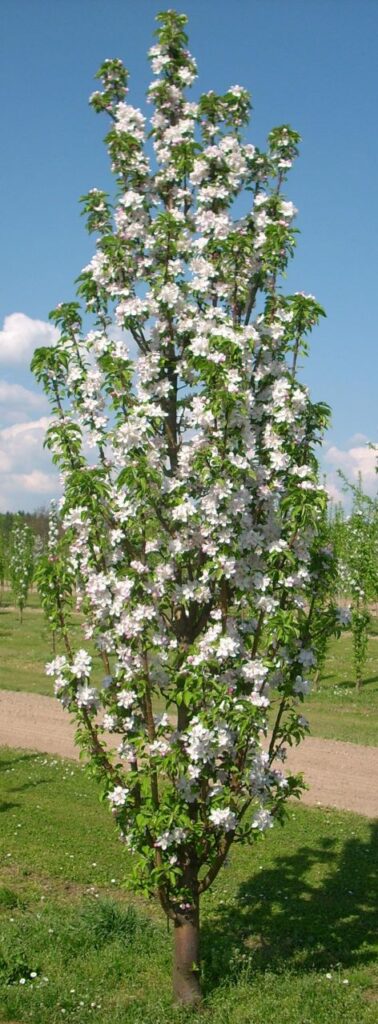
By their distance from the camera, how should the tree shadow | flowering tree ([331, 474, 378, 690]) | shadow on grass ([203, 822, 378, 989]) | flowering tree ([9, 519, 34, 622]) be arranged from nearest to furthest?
shadow on grass ([203, 822, 378, 989]) < the tree shadow < flowering tree ([331, 474, 378, 690]) < flowering tree ([9, 519, 34, 622])

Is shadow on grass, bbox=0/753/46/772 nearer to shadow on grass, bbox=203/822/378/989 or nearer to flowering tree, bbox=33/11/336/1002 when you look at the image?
shadow on grass, bbox=203/822/378/989

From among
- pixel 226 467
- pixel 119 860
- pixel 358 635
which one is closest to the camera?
pixel 226 467

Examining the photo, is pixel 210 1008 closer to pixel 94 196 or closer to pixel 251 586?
pixel 251 586

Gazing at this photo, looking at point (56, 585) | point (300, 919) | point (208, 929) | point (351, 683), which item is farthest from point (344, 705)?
point (56, 585)

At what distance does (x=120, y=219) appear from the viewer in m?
7.19

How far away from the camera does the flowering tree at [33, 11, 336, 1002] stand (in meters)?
6.50

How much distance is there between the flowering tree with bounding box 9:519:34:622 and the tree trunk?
30.7m

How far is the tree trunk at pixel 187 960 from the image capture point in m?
7.24

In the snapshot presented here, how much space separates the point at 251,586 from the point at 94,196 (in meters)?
3.58

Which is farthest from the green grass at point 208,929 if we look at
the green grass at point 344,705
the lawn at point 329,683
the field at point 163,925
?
the green grass at point 344,705

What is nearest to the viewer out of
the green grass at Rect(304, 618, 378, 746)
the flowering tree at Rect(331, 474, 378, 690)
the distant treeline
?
the green grass at Rect(304, 618, 378, 746)

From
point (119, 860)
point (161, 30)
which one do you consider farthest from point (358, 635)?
point (161, 30)

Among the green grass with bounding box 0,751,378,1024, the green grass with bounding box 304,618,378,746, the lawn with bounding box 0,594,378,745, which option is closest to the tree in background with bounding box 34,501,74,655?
the green grass with bounding box 0,751,378,1024

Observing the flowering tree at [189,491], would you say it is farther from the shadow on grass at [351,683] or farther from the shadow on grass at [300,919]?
the shadow on grass at [351,683]
